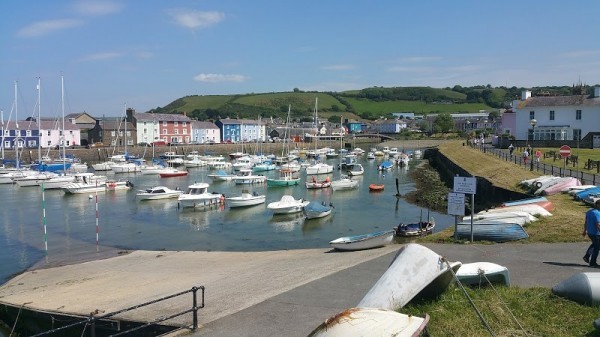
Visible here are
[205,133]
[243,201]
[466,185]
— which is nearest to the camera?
[466,185]

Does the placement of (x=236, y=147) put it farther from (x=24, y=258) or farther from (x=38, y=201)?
(x=24, y=258)

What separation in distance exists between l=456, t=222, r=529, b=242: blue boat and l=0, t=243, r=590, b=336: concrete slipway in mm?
640

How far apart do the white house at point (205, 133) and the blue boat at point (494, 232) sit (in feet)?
385

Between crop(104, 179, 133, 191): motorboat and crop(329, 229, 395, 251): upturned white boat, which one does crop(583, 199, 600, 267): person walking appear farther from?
crop(104, 179, 133, 191): motorboat

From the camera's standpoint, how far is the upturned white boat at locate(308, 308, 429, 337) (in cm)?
687

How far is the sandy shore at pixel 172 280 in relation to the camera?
13.1 m

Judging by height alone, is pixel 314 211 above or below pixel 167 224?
above

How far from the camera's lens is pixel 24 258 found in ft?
83.0

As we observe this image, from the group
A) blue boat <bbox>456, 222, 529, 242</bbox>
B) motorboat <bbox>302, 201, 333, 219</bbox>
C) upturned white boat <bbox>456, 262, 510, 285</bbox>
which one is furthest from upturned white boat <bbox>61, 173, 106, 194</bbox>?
upturned white boat <bbox>456, 262, 510, 285</bbox>

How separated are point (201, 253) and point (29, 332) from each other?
9888mm

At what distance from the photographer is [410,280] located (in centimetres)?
962

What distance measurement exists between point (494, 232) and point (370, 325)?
37.5 feet

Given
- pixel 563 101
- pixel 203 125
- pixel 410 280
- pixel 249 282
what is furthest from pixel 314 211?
pixel 203 125

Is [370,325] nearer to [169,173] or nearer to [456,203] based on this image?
[456,203]
